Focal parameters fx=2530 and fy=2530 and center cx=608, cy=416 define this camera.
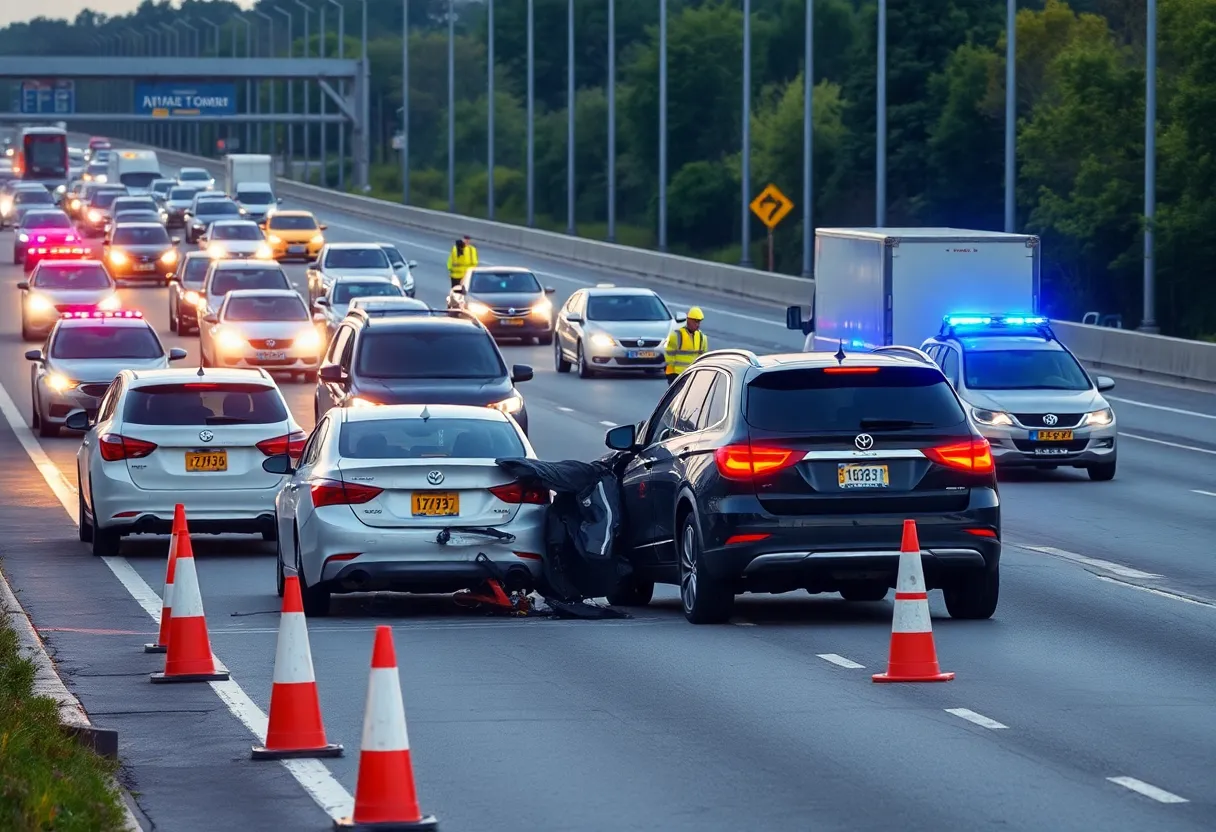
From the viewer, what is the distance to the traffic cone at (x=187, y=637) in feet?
42.9

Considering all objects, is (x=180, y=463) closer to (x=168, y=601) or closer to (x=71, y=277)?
(x=168, y=601)

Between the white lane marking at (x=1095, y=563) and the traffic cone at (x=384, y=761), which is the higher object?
the traffic cone at (x=384, y=761)

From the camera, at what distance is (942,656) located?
547 inches

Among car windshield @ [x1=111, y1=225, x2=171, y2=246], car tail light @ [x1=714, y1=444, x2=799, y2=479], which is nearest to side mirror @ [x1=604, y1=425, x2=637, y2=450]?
car tail light @ [x1=714, y1=444, x2=799, y2=479]

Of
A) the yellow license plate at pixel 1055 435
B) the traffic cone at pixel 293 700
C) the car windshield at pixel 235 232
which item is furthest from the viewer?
the car windshield at pixel 235 232

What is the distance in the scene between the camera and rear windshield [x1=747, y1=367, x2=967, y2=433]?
48.9ft

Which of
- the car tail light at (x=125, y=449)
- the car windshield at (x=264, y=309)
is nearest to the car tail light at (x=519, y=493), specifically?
the car tail light at (x=125, y=449)

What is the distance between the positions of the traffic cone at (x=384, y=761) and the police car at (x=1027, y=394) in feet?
60.9

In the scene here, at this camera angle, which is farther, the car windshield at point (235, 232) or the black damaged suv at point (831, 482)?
the car windshield at point (235, 232)

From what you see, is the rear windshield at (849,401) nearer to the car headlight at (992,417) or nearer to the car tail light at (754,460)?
the car tail light at (754,460)

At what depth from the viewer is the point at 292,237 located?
245 ft

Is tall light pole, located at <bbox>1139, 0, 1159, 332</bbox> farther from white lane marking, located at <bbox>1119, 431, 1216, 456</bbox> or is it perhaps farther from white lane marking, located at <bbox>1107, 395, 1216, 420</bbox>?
white lane marking, located at <bbox>1119, 431, 1216, 456</bbox>

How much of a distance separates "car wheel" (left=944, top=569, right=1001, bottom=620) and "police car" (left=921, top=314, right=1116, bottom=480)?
11.3 m

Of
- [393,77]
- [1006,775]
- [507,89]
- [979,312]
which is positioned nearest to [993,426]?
[979,312]
